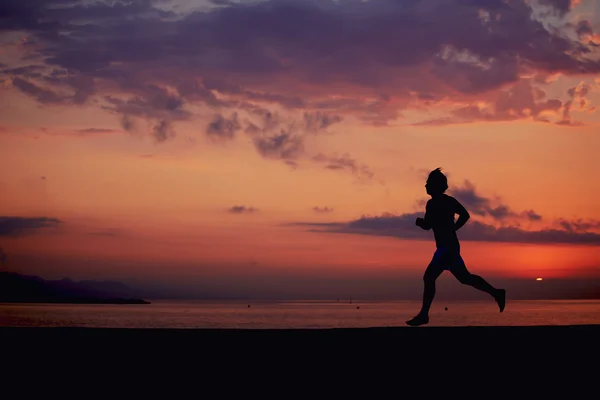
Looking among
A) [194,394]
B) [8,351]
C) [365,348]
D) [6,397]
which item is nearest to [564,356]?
[365,348]

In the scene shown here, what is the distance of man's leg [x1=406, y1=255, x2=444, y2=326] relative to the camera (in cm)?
1283

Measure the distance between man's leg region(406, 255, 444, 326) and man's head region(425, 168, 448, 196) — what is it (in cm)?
110

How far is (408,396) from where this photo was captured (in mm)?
6629

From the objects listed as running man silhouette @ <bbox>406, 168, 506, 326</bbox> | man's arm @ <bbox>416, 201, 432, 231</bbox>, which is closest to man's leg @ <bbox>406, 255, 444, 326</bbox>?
running man silhouette @ <bbox>406, 168, 506, 326</bbox>

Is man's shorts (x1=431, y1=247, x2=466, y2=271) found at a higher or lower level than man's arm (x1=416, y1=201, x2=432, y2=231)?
lower

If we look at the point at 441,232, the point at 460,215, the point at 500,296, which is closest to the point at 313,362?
the point at 441,232

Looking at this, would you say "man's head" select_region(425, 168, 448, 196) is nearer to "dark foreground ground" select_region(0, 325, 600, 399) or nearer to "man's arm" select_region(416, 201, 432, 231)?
"man's arm" select_region(416, 201, 432, 231)

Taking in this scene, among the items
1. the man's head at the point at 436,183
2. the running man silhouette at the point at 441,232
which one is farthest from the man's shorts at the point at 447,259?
the man's head at the point at 436,183

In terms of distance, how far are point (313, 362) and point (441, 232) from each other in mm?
4889

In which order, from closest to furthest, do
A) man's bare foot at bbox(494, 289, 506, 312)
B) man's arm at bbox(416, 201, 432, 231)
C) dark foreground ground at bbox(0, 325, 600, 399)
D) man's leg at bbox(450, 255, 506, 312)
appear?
dark foreground ground at bbox(0, 325, 600, 399)
man's arm at bbox(416, 201, 432, 231)
man's leg at bbox(450, 255, 506, 312)
man's bare foot at bbox(494, 289, 506, 312)

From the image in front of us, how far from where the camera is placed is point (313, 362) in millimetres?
8641

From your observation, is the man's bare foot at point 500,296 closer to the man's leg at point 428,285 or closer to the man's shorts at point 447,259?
the man's shorts at point 447,259

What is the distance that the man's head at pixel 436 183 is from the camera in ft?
42.4

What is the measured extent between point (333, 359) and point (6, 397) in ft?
12.3
